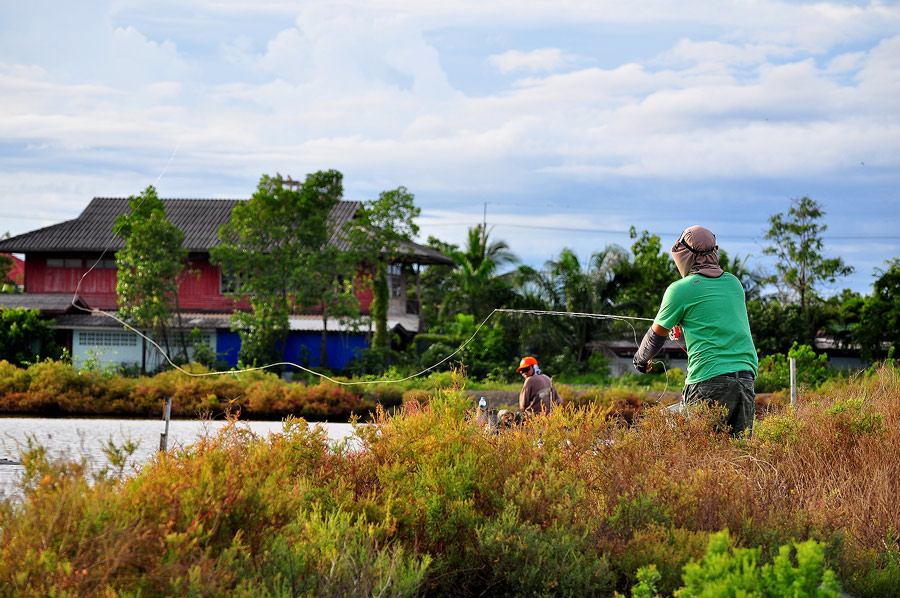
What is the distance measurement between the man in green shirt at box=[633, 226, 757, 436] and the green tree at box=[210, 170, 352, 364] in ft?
76.6

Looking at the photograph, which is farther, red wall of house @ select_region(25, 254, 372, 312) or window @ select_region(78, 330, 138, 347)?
red wall of house @ select_region(25, 254, 372, 312)

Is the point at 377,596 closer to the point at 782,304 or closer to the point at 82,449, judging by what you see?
→ the point at 82,449

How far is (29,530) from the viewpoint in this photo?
3080 millimetres

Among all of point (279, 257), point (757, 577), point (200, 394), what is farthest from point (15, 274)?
point (757, 577)

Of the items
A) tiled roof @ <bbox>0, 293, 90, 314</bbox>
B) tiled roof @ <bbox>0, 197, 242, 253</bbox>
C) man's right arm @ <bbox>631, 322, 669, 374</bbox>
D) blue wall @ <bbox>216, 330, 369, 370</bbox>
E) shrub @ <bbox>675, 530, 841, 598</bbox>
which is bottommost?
blue wall @ <bbox>216, 330, 369, 370</bbox>

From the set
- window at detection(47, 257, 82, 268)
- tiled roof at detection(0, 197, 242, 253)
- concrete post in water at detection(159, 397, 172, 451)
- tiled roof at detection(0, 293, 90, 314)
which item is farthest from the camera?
window at detection(47, 257, 82, 268)

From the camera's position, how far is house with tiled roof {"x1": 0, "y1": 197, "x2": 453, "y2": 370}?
104ft

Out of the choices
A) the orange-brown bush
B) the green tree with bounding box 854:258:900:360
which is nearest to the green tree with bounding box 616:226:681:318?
the green tree with bounding box 854:258:900:360

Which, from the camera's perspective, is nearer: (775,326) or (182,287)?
(775,326)

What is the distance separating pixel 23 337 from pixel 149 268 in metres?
4.99

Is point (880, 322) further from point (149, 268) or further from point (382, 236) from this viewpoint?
point (149, 268)

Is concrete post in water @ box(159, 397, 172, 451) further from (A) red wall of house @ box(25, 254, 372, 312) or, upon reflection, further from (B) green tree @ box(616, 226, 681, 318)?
(A) red wall of house @ box(25, 254, 372, 312)

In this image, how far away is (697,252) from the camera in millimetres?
5812

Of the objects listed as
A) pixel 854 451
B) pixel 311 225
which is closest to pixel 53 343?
pixel 311 225
